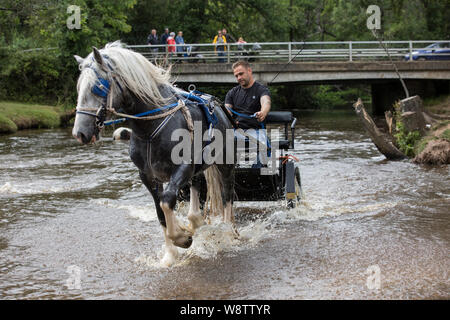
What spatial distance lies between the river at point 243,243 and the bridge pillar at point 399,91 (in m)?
19.5

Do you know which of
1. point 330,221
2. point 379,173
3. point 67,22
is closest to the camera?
point 330,221

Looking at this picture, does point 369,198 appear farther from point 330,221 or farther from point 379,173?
point 379,173

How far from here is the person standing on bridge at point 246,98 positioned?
25.5 ft

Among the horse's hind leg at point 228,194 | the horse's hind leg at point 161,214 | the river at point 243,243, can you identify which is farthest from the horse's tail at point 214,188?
the horse's hind leg at point 161,214

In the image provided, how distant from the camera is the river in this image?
5.43 metres

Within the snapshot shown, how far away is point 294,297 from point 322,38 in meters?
50.2

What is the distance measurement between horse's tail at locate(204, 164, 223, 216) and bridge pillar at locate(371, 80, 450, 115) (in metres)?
25.5

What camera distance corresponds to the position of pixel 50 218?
879cm

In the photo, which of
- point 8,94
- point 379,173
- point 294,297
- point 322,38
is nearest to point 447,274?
point 294,297

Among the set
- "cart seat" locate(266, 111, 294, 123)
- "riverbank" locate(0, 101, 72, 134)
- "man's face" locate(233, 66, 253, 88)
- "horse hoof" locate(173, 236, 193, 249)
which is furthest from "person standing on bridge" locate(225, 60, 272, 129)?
"riverbank" locate(0, 101, 72, 134)

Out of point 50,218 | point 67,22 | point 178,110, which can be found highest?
point 67,22

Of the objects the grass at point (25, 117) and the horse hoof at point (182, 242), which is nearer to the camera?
the horse hoof at point (182, 242)

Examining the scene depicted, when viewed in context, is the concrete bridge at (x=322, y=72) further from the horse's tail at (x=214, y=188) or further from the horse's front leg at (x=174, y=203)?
the horse's front leg at (x=174, y=203)

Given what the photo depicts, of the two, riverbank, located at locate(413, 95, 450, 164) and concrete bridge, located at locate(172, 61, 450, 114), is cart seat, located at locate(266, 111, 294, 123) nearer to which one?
riverbank, located at locate(413, 95, 450, 164)
